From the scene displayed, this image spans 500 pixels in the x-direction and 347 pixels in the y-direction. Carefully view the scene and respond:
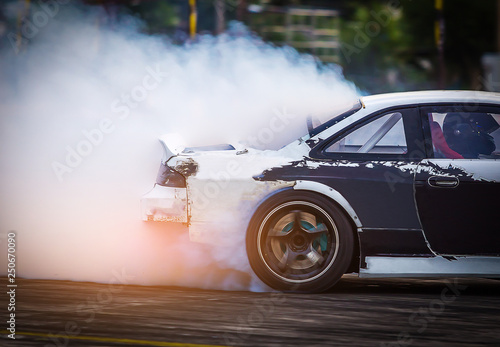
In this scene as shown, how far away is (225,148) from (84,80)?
6.99 m

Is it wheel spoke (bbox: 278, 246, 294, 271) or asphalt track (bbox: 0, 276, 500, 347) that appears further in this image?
wheel spoke (bbox: 278, 246, 294, 271)

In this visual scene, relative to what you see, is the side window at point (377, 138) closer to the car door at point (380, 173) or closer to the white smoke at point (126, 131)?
the car door at point (380, 173)

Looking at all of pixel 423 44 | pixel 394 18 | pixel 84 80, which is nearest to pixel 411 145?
pixel 84 80

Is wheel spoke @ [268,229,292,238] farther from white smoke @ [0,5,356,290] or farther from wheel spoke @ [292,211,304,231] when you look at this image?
white smoke @ [0,5,356,290]

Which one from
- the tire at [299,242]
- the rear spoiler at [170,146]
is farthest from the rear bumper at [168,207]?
the tire at [299,242]

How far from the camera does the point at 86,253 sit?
337 inches

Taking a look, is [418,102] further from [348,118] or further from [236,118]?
[236,118]

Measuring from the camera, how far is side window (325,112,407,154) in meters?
7.11

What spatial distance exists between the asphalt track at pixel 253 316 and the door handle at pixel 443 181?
83cm

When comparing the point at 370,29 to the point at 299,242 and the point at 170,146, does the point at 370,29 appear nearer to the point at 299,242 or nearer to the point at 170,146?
the point at 170,146

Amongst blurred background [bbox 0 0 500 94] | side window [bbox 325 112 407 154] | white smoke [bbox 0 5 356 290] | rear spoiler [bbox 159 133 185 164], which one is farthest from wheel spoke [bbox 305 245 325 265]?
blurred background [bbox 0 0 500 94]

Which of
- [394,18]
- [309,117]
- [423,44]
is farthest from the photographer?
[394,18]

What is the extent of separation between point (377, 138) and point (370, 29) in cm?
5481

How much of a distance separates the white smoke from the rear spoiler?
55 cm
